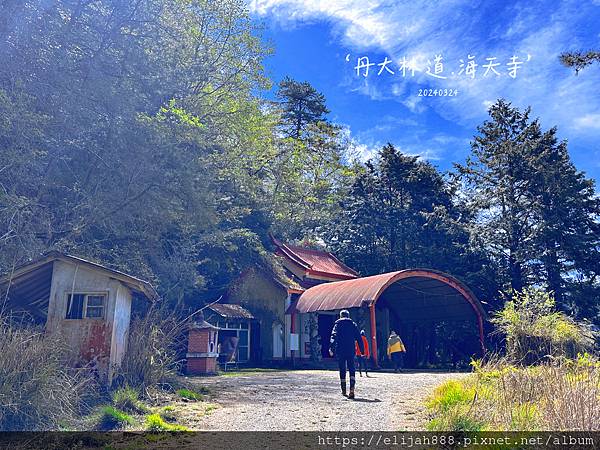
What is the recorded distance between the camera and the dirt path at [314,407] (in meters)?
7.31

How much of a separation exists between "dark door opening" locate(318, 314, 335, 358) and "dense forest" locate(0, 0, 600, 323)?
4.22m

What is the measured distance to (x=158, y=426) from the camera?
7.35 meters

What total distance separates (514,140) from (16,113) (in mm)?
26707

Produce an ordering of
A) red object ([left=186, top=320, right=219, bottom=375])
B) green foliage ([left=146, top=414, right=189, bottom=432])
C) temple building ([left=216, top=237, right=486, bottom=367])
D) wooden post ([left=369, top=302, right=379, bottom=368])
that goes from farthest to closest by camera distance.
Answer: temple building ([left=216, top=237, right=486, bottom=367]) → wooden post ([left=369, top=302, right=379, bottom=368]) → red object ([left=186, top=320, right=219, bottom=375]) → green foliage ([left=146, top=414, right=189, bottom=432])

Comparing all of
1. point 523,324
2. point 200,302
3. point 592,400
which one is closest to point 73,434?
point 592,400

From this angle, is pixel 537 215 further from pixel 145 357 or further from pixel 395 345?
pixel 145 357

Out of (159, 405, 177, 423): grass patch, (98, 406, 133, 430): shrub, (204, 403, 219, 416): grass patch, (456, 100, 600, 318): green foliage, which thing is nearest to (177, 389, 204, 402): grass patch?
(204, 403, 219, 416): grass patch

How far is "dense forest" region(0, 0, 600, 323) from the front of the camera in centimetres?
1282

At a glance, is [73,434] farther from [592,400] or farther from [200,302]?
[200,302]

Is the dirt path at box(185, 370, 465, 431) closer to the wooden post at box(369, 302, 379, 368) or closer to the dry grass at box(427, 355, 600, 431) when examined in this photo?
the dry grass at box(427, 355, 600, 431)

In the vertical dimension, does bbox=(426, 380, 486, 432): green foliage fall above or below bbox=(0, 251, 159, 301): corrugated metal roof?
below

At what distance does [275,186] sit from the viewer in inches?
1328

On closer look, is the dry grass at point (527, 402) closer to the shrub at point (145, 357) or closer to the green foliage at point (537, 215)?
the shrub at point (145, 357)

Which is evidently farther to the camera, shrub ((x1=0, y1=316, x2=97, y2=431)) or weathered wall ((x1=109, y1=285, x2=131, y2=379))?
weathered wall ((x1=109, y1=285, x2=131, y2=379))
